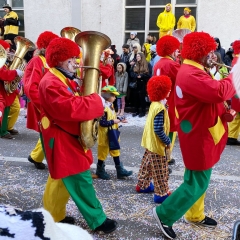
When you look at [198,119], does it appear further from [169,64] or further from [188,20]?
[188,20]

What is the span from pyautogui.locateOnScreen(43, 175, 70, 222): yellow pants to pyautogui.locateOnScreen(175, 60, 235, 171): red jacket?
1138mm

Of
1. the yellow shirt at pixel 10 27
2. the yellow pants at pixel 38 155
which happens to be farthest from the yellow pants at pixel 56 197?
the yellow shirt at pixel 10 27

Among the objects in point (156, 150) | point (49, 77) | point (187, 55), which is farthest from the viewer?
point (156, 150)

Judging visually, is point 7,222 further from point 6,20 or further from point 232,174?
point 6,20

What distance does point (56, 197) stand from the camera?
3.05 meters

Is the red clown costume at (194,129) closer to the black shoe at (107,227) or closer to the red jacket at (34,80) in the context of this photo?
the black shoe at (107,227)

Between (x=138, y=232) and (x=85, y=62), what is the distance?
165 cm

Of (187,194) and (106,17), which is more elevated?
(106,17)

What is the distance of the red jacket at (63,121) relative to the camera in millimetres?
2650

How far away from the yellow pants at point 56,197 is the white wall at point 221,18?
30.6ft

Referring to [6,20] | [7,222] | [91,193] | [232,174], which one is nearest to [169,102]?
[232,174]

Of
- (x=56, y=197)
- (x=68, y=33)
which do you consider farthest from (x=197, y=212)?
(x=68, y=33)

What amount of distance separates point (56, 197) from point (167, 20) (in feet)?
29.9

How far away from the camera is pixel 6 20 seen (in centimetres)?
1166
